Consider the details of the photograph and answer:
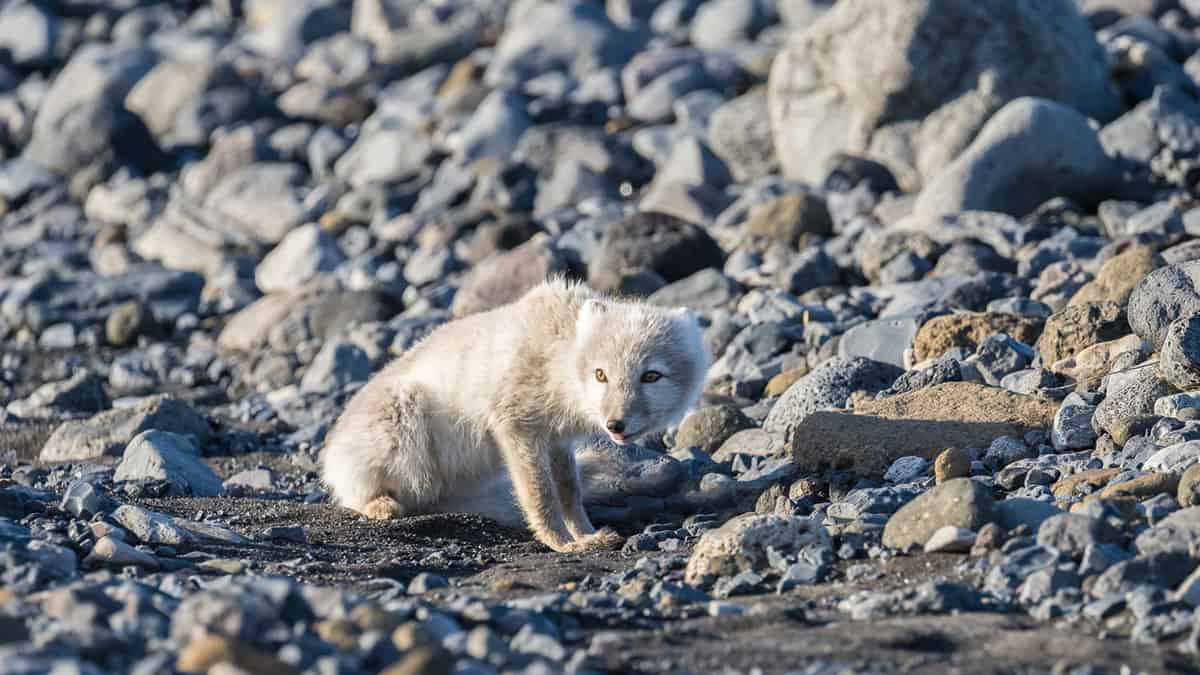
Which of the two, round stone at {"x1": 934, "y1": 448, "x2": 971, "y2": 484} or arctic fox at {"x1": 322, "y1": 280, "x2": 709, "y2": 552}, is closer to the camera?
round stone at {"x1": 934, "y1": 448, "x2": 971, "y2": 484}

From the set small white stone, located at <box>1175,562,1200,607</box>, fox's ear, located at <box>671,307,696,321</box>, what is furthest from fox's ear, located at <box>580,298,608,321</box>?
small white stone, located at <box>1175,562,1200,607</box>

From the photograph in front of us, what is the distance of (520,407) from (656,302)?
5.33 metres

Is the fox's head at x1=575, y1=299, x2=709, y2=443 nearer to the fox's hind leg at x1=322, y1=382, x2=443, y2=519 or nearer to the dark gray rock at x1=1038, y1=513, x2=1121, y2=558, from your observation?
the fox's hind leg at x1=322, y1=382, x2=443, y2=519

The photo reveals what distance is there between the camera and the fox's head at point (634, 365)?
7.00 meters

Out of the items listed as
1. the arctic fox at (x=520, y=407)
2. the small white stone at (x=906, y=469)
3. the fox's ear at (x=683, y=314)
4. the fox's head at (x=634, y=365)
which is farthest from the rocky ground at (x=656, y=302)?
the fox's ear at (x=683, y=314)

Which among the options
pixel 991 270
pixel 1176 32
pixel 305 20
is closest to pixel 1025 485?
pixel 991 270

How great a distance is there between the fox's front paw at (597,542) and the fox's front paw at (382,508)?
108 centimetres

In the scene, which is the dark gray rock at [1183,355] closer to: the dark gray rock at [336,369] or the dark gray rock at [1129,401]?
the dark gray rock at [1129,401]

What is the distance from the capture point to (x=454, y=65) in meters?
25.4

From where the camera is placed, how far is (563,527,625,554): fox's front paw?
7.05 m

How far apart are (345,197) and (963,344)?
469 inches

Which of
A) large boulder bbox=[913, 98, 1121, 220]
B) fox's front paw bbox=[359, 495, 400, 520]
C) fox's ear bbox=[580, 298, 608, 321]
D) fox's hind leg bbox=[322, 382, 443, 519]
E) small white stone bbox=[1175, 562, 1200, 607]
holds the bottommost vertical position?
fox's front paw bbox=[359, 495, 400, 520]

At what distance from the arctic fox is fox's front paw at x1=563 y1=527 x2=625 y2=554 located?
0.04 ft

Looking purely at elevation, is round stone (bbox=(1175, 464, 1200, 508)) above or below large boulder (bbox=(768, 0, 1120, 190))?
above
